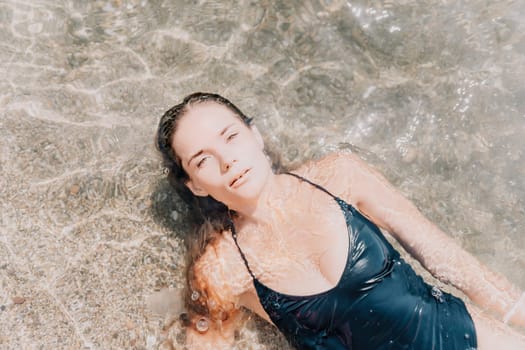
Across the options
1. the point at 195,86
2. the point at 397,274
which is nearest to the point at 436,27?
the point at 195,86

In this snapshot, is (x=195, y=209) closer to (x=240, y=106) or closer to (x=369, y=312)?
(x=240, y=106)

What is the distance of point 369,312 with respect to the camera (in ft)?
9.65

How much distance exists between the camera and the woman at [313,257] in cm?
294

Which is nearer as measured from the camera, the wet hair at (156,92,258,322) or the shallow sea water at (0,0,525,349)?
the wet hair at (156,92,258,322)

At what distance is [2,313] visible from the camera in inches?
129

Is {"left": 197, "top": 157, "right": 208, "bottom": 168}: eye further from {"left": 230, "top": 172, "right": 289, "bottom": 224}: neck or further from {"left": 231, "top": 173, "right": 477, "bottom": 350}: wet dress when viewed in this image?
{"left": 231, "top": 173, "right": 477, "bottom": 350}: wet dress

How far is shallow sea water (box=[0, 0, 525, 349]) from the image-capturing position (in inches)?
143

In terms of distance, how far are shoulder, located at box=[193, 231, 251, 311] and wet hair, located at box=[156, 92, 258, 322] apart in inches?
2.1

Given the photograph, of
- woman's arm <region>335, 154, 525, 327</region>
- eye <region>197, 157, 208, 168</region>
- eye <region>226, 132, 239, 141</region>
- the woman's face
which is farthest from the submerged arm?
woman's arm <region>335, 154, 525, 327</region>

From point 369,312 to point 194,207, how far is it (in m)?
1.39

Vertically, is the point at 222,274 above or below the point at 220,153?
below

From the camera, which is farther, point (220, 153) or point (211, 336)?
point (211, 336)

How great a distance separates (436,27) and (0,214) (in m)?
3.38

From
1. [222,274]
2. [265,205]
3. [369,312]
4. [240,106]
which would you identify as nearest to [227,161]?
[265,205]
